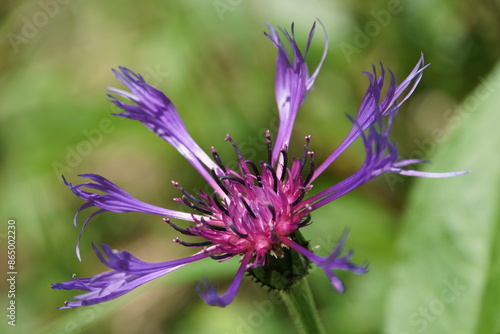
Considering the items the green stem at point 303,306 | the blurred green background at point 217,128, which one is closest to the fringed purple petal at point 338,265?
the green stem at point 303,306

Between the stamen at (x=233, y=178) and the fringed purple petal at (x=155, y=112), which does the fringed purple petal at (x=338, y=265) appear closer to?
the stamen at (x=233, y=178)

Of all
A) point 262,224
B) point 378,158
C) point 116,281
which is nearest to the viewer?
point 378,158

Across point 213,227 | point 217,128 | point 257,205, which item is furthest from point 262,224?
point 217,128

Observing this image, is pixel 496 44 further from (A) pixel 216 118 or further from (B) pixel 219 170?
(B) pixel 219 170

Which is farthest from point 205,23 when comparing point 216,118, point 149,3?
point 149,3

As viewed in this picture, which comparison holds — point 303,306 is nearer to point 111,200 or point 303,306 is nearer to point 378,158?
point 378,158

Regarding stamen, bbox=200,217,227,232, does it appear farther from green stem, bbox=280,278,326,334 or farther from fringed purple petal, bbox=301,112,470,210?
fringed purple petal, bbox=301,112,470,210
